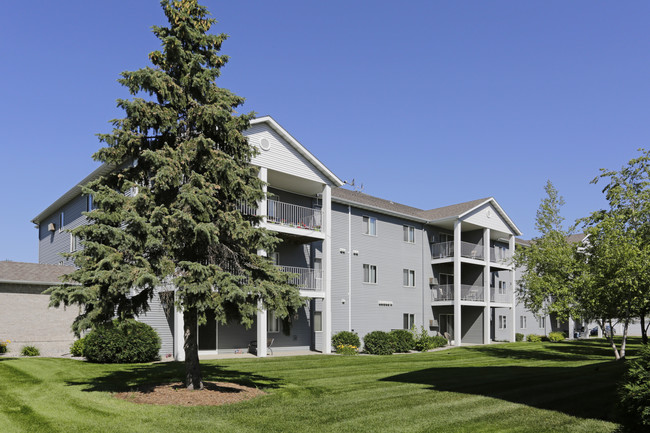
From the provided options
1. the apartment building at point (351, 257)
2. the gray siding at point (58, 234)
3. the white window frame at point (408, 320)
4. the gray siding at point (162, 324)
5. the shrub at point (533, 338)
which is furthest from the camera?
the shrub at point (533, 338)

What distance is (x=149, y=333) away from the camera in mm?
21156

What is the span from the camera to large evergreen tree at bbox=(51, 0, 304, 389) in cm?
1183

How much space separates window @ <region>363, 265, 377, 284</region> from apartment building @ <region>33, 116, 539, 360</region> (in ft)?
0.19

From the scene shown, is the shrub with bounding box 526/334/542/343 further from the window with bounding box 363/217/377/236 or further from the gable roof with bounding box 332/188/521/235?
the window with bounding box 363/217/377/236

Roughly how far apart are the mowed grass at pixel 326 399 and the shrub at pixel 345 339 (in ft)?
21.7

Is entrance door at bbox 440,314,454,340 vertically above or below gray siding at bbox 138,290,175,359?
below

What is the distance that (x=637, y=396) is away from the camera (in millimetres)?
8734

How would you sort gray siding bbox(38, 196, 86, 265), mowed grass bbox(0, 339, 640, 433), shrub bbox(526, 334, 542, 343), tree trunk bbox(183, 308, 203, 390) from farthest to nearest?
shrub bbox(526, 334, 542, 343), gray siding bbox(38, 196, 86, 265), tree trunk bbox(183, 308, 203, 390), mowed grass bbox(0, 339, 640, 433)

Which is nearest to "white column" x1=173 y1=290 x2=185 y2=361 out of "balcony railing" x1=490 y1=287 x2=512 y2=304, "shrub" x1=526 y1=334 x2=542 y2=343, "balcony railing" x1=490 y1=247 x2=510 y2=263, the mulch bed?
the mulch bed

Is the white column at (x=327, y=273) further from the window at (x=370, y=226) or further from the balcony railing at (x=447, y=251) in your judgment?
the balcony railing at (x=447, y=251)

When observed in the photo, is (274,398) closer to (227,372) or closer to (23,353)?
(227,372)

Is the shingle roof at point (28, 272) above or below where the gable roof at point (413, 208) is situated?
below

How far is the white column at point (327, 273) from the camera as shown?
26.9 m

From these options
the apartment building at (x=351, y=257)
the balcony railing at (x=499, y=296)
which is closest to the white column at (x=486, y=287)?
the apartment building at (x=351, y=257)
